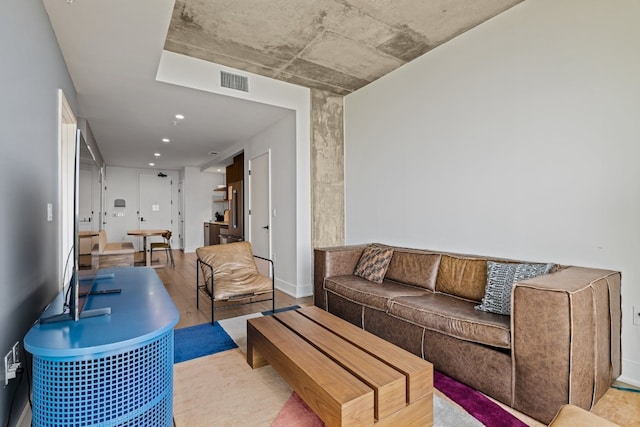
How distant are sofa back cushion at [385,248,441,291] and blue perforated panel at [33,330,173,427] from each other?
2.43m

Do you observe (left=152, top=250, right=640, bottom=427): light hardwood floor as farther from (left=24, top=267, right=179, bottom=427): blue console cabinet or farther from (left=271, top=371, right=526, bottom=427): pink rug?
(left=24, top=267, right=179, bottom=427): blue console cabinet

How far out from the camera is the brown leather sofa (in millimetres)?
1671

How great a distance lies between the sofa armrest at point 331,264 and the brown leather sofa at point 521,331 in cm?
66

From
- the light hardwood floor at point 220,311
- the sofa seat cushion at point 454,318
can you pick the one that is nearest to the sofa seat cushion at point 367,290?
the sofa seat cushion at point 454,318

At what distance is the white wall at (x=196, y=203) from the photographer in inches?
368

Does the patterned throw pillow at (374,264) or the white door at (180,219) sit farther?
the white door at (180,219)

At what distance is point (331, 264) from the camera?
3492mm

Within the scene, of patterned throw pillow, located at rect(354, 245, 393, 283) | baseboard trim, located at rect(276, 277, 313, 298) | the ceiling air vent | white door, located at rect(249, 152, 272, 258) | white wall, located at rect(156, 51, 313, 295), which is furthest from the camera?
white door, located at rect(249, 152, 272, 258)

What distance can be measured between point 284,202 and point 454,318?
118 inches

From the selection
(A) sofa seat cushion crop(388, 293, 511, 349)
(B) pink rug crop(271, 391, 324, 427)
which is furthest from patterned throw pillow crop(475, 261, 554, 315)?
(B) pink rug crop(271, 391, 324, 427)

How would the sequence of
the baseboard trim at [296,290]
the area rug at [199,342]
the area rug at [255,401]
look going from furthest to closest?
the baseboard trim at [296,290]
the area rug at [199,342]
the area rug at [255,401]

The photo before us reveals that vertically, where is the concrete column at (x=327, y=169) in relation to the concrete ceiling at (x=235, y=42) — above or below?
below

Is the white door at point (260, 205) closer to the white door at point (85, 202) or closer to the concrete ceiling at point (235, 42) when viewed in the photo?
the concrete ceiling at point (235, 42)

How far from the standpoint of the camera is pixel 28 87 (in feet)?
6.02
